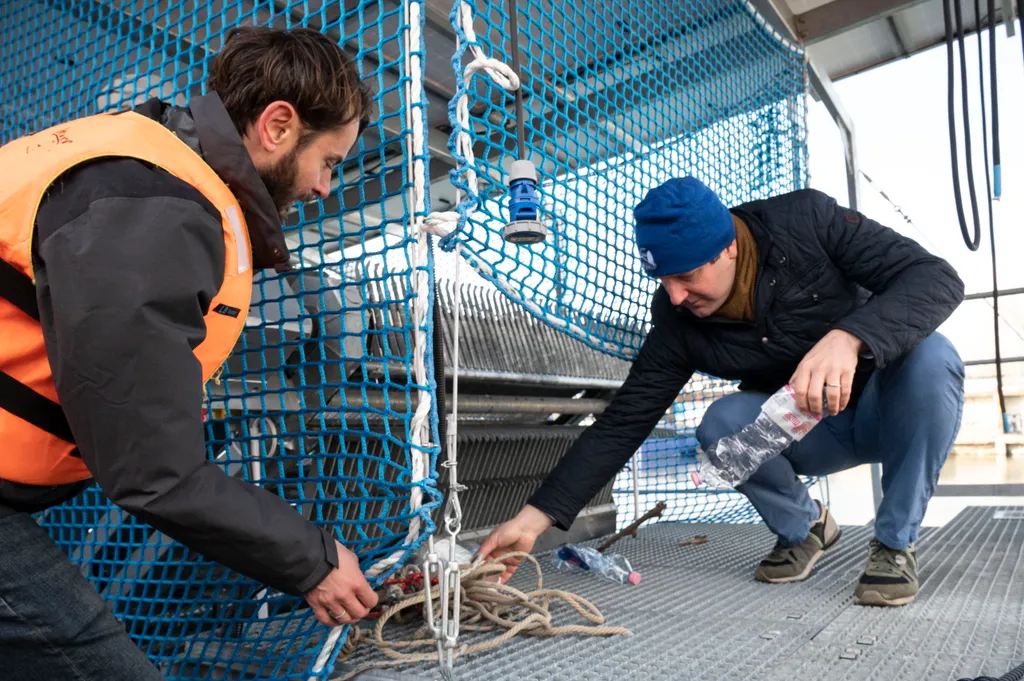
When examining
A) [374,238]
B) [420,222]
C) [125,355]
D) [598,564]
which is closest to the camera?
[125,355]

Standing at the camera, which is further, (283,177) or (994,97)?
(994,97)

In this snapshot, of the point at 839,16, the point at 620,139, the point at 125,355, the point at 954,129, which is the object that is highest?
the point at 839,16

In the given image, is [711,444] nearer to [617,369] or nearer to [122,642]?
[617,369]

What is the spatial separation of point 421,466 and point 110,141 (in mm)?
699

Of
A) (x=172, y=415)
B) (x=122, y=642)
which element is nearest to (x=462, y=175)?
(x=172, y=415)

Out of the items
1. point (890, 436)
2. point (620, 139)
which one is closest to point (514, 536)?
point (890, 436)

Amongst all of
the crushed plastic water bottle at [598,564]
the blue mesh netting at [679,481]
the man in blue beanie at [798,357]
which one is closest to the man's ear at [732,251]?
the man in blue beanie at [798,357]

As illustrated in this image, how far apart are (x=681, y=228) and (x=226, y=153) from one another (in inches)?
42.9

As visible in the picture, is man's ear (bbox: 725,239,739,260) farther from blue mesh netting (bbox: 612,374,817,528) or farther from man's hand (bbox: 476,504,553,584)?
blue mesh netting (bbox: 612,374,817,528)

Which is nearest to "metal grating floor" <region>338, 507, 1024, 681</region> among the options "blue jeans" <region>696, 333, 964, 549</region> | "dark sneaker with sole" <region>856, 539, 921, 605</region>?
"dark sneaker with sole" <region>856, 539, 921, 605</region>

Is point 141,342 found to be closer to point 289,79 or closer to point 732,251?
point 289,79

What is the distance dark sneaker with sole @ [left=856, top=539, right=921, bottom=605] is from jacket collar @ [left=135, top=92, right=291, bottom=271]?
1.45 meters

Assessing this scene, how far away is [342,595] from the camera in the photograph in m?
1.14

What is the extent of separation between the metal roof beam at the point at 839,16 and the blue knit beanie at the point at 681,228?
1.74 meters
